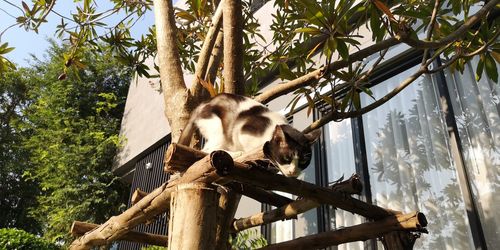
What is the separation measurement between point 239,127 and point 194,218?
99cm

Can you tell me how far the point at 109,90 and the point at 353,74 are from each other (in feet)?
36.3

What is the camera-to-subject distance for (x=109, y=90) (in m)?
12.6

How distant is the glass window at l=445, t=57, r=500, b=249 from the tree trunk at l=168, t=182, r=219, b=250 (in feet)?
6.98

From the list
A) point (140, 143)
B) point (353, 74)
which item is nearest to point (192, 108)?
point (353, 74)

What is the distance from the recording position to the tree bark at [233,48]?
2482mm

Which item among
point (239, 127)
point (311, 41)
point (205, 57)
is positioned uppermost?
point (311, 41)

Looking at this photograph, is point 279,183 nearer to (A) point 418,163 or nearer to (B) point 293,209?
(B) point 293,209

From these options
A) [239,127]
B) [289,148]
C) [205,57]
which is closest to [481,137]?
[289,148]

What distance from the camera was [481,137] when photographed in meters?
3.04

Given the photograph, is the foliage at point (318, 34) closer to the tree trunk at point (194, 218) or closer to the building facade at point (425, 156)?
the building facade at point (425, 156)

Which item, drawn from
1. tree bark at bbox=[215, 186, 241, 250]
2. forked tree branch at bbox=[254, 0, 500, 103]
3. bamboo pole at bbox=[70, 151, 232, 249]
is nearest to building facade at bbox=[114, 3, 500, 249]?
forked tree branch at bbox=[254, 0, 500, 103]

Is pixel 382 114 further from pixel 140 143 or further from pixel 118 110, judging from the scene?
pixel 118 110

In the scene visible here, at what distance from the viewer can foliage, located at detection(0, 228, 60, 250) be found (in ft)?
20.8

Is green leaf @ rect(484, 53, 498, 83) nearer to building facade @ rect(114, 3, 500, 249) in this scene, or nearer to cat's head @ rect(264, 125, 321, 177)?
building facade @ rect(114, 3, 500, 249)
